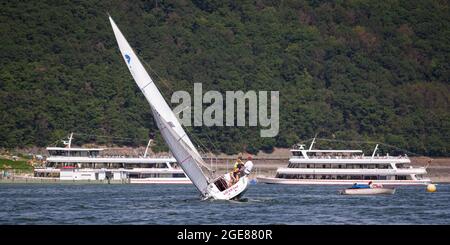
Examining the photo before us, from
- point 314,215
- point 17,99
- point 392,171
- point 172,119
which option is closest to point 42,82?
point 17,99

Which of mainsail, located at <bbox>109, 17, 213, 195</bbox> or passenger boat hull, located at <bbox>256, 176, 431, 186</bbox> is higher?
mainsail, located at <bbox>109, 17, 213, 195</bbox>

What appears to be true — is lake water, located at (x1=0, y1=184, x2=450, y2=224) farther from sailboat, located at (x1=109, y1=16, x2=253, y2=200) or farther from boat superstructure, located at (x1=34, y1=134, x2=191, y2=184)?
boat superstructure, located at (x1=34, y1=134, x2=191, y2=184)

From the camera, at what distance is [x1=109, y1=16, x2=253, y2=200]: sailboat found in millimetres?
73000

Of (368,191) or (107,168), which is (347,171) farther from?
(368,191)

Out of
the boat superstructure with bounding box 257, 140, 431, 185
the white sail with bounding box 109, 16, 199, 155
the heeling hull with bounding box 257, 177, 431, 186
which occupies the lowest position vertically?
the heeling hull with bounding box 257, 177, 431, 186

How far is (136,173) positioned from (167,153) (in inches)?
1338

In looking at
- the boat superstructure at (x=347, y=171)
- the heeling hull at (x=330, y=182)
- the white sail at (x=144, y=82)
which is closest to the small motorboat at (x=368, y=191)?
the white sail at (x=144, y=82)

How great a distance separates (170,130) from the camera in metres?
73.1

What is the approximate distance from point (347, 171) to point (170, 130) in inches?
2587

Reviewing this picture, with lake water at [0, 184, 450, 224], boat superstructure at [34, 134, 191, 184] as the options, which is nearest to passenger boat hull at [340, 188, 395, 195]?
lake water at [0, 184, 450, 224]

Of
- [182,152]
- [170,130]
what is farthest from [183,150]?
[170,130]

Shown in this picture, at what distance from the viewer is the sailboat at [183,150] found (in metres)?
73.0

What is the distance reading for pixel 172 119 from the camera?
74.6 metres
